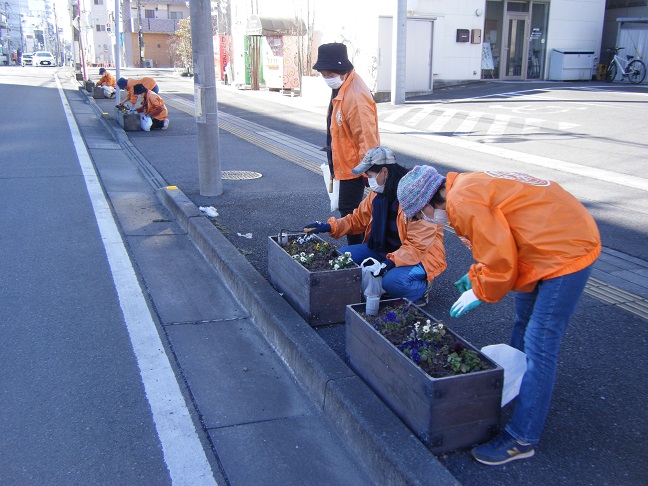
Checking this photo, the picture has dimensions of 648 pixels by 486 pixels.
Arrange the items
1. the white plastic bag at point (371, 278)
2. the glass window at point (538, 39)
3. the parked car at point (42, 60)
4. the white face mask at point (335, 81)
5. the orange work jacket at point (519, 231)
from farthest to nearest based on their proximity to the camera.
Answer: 1. the parked car at point (42, 60)
2. the glass window at point (538, 39)
3. the white face mask at point (335, 81)
4. the white plastic bag at point (371, 278)
5. the orange work jacket at point (519, 231)

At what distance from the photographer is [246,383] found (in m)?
4.00

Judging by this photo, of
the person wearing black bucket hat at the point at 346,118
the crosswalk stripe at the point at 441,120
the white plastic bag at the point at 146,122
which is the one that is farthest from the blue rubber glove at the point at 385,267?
the white plastic bag at the point at 146,122

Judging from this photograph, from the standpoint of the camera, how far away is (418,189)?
3.25 m

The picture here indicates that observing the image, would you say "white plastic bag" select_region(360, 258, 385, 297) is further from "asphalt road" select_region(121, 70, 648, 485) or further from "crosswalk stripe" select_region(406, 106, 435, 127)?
"crosswalk stripe" select_region(406, 106, 435, 127)

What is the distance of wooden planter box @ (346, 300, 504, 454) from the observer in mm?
2945

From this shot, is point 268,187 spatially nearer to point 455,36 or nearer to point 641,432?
point 641,432

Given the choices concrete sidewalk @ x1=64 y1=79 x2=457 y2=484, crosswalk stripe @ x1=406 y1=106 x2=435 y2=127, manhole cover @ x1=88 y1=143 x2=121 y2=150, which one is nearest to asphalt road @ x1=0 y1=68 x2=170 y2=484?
concrete sidewalk @ x1=64 y1=79 x2=457 y2=484

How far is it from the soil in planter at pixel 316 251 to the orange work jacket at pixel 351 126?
0.76 m

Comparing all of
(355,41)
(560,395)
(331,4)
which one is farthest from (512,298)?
(331,4)

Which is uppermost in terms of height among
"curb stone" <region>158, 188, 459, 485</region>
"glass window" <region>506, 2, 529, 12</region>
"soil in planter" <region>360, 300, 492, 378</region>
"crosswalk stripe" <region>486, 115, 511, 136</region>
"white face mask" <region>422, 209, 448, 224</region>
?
"glass window" <region>506, 2, 529, 12</region>

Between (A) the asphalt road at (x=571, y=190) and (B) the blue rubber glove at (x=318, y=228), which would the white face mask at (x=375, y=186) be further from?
(A) the asphalt road at (x=571, y=190)

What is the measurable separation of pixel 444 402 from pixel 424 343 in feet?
1.28

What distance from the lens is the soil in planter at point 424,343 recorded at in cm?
309

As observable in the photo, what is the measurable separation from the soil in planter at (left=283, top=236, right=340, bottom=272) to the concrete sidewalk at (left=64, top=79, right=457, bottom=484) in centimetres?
35
